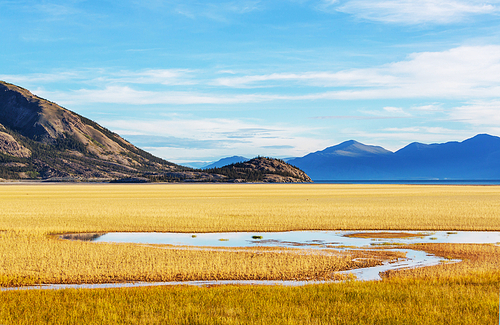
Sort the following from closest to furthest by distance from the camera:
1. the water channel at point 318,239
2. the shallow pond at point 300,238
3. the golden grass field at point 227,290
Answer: the golden grass field at point 227,290
the water channel at point 318,239
the shallow pond at point 300,238

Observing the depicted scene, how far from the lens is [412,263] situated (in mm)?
23094

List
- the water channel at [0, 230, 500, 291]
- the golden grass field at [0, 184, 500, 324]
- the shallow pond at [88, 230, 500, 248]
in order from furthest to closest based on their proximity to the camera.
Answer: the shallow pond at [88, 230, 500, 248], the water channel at [0, 230, 500, 291], the golden grass field at [0, 184, 500, 324]

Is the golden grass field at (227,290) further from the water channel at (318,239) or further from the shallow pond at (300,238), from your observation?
the shallow pond at (300,238)

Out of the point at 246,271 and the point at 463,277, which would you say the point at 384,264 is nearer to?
the point at 463,277

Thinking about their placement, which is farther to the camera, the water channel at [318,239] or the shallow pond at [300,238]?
the shallow pond at [300,238]

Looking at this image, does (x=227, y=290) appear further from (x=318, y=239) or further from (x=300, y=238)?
(x=300, y=238)

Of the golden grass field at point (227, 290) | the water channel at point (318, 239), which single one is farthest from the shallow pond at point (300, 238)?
the golden grass field at point (227, 290)

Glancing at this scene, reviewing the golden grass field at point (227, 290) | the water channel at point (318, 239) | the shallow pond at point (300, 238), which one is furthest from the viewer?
the shallow pond at point (300, 238)

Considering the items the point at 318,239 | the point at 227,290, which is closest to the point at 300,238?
the point at 318,239

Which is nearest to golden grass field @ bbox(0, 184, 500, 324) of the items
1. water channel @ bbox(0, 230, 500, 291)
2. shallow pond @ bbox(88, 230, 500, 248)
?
water channel @ bbox(0, 230, 500, 291)

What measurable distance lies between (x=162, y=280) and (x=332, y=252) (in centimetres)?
1077

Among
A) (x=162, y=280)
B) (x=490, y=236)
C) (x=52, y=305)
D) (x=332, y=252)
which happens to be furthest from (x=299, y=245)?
(x=52, y=305)

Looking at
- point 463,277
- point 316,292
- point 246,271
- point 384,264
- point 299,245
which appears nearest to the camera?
point 316,292

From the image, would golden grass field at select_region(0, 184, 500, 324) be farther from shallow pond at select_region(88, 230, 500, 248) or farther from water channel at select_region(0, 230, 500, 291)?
shallow pond at select_region(88, 230, 500, 248)
